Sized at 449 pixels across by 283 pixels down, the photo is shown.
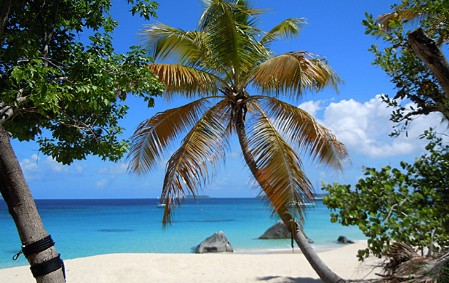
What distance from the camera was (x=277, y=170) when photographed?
8.05m

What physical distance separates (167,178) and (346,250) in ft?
42.0

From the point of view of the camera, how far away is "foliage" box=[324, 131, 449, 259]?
3582mm

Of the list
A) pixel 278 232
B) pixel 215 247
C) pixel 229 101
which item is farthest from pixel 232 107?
pixel 278 232

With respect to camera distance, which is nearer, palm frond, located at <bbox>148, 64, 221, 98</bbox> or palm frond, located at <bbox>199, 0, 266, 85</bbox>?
palm frond, located at <bbox>199, 0, 266, 85</bbox>

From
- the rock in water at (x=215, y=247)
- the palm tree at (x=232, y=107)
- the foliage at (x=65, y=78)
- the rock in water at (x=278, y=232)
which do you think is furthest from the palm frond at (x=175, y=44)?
the rock in water at (x=278, y=232)

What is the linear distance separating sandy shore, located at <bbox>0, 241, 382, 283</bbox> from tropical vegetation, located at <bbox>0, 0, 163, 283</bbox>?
8.07 metres

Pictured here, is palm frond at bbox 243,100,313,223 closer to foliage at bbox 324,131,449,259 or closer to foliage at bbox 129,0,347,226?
foliage at bbox 129,0,347,226

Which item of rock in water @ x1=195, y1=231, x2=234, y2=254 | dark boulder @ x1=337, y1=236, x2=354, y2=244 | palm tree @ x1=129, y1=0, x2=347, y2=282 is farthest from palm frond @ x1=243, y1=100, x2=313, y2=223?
dark boulder @ x1=337, y1=236, x2=354, y2=244

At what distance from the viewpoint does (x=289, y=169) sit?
26.2 feet

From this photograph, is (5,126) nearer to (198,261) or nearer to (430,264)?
(430,264)

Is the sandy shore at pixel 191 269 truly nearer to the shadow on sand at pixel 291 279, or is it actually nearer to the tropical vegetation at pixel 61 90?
the shadow on sand at pixel 291 279

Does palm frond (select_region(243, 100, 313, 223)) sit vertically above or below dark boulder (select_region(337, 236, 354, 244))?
above

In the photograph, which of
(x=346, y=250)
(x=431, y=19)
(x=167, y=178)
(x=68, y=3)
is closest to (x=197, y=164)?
(x=167, y=178)

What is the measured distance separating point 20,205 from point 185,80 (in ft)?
16.8
